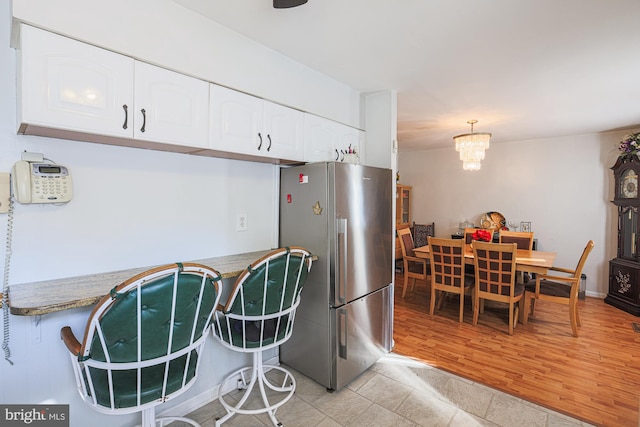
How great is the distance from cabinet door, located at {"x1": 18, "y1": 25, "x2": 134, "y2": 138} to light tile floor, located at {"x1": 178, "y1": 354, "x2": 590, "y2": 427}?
5.98 ft

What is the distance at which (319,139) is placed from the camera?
255 cm

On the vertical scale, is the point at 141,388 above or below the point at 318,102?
below

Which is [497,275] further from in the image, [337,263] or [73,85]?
[73,85]

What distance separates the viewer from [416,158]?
6.36 meters

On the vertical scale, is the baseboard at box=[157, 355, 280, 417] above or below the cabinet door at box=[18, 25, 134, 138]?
below

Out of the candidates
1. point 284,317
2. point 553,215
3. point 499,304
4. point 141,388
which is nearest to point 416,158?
point 553,215

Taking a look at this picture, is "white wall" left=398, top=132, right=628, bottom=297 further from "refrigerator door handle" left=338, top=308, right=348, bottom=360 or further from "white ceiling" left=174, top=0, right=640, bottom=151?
"refrigerator door handle" left=338, top=308, right=348, bottom=360

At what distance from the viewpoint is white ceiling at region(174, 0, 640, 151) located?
1708 millimetres

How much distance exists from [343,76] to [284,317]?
2019mm

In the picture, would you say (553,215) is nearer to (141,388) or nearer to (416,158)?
(416,158)

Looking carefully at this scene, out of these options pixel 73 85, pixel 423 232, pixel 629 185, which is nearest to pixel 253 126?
pixel 73 85

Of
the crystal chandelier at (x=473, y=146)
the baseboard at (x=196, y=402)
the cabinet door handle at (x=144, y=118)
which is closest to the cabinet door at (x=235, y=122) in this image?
the cabinet door handle at (x=144, y=118)

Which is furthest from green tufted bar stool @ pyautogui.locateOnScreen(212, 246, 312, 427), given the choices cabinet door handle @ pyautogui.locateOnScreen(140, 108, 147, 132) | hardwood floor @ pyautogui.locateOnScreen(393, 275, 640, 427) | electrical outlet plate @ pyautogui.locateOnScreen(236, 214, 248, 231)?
hardwood floor @ pyautogui.locateOnScreen(393, 275, 640, 427)

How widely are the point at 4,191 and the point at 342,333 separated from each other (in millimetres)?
2043
